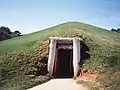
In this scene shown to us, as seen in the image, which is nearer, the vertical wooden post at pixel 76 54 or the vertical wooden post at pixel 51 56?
the vertical wooden post at pixel 76 54

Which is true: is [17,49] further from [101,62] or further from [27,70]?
[101,62]

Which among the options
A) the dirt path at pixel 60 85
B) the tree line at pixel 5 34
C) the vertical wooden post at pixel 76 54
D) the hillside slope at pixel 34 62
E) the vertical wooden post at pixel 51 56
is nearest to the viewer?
the dirt path at pixel 60 85

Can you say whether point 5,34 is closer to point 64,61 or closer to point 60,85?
point 64,61

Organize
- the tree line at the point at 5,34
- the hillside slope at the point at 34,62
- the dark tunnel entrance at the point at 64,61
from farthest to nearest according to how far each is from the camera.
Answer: the tree line at the point at 5,34, the dark tunnel entrance at the point at 64,61, the hillside slope at the point at 34,62

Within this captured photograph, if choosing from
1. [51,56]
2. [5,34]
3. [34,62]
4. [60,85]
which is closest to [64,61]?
[51,56]

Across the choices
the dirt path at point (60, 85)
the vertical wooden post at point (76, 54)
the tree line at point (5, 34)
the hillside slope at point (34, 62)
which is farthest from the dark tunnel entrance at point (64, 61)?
the tree line at point (5, 34)

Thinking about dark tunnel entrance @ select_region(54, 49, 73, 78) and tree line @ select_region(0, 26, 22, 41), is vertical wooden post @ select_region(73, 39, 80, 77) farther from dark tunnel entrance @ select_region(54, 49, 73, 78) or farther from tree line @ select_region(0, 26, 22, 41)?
tree line @ select_region(0, 26, 22, 41)

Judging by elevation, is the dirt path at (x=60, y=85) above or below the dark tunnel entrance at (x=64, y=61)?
below

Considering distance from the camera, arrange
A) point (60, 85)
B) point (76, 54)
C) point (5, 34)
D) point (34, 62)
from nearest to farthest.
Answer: point (60, 85) → point (34, 62) → point (76, 54) → point (5, 34)

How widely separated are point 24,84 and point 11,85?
691mm

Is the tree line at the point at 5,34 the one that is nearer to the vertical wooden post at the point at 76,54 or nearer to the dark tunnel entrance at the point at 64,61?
the dark tunnel entrance at the point at 64,61

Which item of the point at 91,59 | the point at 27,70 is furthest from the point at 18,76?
the point at 91,59

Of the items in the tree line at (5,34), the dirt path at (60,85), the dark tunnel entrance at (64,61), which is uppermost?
the tree line at (5,34)

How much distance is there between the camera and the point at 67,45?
643 inches
